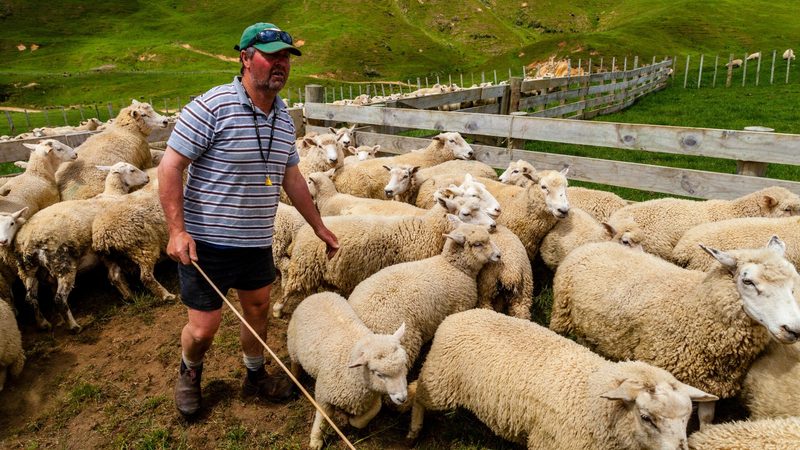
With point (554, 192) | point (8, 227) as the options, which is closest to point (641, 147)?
point (554, 192)

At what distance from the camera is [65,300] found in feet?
17.3

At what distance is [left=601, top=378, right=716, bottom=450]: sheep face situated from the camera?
250cm

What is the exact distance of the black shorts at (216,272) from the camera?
3.52 m

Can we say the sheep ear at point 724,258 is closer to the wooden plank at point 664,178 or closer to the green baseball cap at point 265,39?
the wooden plank at point 664,178

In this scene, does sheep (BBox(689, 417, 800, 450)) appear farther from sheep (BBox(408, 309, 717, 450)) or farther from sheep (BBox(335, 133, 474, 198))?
sheep (BBox(335, 133, 474, 198))

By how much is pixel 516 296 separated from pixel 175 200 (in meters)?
3.23

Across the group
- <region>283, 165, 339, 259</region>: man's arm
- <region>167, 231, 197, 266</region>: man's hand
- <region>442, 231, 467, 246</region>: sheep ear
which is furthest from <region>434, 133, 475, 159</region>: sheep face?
<region>167, 231, 197, 266</region>: man's hand

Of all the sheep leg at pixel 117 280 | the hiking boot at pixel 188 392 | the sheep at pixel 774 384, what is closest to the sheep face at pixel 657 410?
the sheep at pixel 774 384

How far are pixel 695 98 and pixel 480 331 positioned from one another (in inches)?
844

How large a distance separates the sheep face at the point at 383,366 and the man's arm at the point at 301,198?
1035mm

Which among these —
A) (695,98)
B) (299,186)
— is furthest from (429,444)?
(695,98)

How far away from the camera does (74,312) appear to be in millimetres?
5590

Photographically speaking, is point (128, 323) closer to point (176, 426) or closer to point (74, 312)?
point (74, 312)

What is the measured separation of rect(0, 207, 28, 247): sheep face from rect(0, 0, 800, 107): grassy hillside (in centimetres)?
3199
